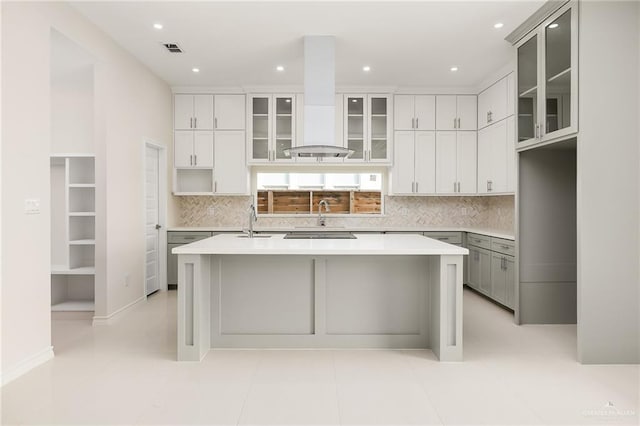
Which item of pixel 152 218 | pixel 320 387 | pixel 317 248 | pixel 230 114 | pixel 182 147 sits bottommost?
pixel 320 387

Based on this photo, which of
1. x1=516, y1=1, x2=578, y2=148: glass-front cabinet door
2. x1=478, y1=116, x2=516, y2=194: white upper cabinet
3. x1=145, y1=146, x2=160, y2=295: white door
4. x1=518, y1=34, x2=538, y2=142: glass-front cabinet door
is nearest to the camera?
x1=516, y1=1, x2=578, y2=148: glass-front cabinet door

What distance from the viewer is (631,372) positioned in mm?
2885

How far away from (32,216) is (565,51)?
14.1 feet

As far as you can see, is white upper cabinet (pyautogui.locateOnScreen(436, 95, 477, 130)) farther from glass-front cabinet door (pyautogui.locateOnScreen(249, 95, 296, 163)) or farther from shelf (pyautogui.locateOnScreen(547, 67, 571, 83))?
shelf (pyautogui.locateOnScreen(547, 67, 571, 83))

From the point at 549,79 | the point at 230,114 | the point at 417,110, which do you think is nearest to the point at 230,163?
the point at 230,114

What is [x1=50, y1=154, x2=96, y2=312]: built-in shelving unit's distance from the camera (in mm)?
4602

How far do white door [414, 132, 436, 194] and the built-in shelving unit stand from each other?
4256 millimetres

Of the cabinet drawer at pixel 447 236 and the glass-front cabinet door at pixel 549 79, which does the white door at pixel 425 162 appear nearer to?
the cabinet drawer at pixel 447 236

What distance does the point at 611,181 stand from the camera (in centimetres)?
303

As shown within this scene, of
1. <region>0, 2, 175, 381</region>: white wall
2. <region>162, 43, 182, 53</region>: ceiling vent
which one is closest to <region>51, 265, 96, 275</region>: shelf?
<region>0, 2, 175, 381</region>: white wall

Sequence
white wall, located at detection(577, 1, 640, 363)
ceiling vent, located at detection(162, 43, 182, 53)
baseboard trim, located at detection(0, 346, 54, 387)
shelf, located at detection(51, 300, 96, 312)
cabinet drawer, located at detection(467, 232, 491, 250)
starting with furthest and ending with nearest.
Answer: cabinet drawer, located at detection(467, 232, 491, 250)
shelf, located at detection(51, 300, 96, 312)
ceiling vent, located at detection(162, 43, 182, 53)
white wall, located at detection(577, 1, 640, 363)
baseboard trim, located at detection(0, 346, 54, 387)

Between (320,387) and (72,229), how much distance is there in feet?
12.1

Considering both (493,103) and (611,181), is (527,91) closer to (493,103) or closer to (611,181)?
(611,181)

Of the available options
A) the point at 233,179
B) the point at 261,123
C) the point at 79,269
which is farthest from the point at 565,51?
the point at 79,269
